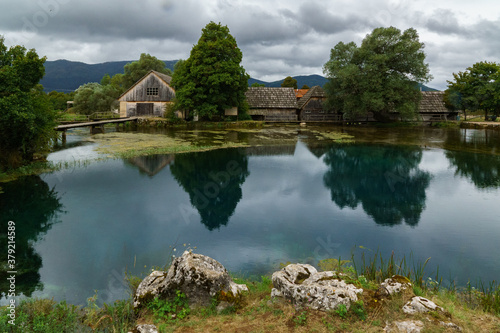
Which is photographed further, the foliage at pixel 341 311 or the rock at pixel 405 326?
the foliage at pixel 341 311

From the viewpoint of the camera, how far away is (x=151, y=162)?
2005 cm

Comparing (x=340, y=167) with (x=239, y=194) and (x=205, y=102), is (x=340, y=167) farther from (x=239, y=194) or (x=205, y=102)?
(x=205, y=102)

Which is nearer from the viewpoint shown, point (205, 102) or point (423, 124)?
point (205, 102)

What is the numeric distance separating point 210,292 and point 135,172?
1318cm

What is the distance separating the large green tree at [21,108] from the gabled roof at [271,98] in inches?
1336

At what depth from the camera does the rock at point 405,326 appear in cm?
464

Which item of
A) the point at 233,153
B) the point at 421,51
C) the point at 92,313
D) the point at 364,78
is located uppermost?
the point at 421,51

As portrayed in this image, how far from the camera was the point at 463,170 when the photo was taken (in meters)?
19.1

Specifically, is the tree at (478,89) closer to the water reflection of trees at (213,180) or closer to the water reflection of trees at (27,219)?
the water reflection of trees at (213,180)

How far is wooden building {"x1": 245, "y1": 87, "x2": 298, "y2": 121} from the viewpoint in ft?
160

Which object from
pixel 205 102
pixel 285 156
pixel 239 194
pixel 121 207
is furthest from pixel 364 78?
pixel 121 207

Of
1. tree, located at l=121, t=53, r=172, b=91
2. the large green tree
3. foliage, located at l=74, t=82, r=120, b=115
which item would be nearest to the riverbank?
the large green tree

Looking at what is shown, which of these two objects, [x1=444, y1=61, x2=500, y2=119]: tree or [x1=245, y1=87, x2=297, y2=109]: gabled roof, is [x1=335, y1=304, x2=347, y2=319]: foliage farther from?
[x1=444, y1=61, x2=500, y2=119]: tree

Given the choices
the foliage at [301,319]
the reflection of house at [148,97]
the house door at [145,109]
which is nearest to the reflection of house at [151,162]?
the foliage at [301,319]
